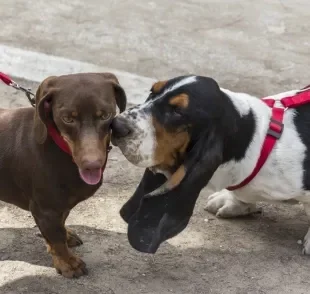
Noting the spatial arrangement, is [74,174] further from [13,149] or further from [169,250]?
[169,250]

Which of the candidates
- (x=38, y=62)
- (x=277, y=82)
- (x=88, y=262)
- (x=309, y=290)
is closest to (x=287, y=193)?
(x=309, y=290)

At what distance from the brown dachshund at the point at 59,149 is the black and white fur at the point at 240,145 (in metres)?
0.14

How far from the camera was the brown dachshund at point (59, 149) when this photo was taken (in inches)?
113

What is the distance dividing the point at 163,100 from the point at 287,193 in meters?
0.85

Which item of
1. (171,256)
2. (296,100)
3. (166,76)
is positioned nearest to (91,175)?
(171,256)

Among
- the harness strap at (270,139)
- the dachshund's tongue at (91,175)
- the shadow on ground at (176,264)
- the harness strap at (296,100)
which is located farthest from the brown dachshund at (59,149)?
the harness strap at (296,100)

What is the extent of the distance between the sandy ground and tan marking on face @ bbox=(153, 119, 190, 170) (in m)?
0.66

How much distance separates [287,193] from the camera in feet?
11.4

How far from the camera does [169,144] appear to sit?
10.2ft

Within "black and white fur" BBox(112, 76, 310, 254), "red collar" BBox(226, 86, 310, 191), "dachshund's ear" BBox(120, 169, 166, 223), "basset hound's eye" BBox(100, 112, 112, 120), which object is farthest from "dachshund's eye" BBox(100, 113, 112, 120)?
"red collar" BBox(226, 86, 310, 191)

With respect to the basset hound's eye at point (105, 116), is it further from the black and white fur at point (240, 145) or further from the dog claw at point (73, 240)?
the dog claw at point (73, 240)

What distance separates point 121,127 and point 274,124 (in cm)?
84

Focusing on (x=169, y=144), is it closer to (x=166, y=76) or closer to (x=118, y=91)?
(x=118, y=91)

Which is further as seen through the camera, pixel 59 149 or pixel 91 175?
pixel 59 149
